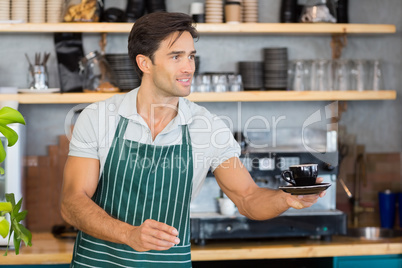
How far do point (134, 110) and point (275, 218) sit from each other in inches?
44.6

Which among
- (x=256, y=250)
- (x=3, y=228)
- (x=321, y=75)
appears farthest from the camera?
(x=321, y=75)

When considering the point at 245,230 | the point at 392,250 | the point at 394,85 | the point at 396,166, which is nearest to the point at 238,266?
the point at 245,230

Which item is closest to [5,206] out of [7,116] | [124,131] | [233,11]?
[7,116]

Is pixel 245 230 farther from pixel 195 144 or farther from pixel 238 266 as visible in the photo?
pixel 195 144

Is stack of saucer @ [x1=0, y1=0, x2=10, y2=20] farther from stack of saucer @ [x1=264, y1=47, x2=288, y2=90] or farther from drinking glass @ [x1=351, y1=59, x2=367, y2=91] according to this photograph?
drinking glass @ [x1=351, y1=59, x2=367, y2=91]

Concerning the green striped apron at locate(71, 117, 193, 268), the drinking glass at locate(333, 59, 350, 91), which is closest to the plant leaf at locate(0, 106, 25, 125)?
the green striped apron at locate(71, 117, 193, 268)

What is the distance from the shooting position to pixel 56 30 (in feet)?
9.37

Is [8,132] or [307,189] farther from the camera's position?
[307,189]

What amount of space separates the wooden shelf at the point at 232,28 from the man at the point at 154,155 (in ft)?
3.11

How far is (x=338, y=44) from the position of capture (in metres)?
3.31

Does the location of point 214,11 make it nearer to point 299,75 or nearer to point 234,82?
point 234,82

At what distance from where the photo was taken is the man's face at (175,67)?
187 cm

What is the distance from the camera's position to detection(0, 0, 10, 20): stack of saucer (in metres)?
2.85

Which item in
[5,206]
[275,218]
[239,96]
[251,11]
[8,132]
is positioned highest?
[251,11]
